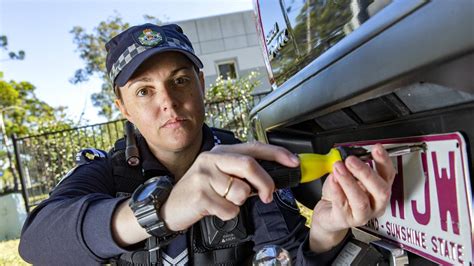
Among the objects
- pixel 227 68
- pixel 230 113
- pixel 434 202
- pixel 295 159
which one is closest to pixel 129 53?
pixel 295 159

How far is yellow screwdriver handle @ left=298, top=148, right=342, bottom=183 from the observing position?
962 mm

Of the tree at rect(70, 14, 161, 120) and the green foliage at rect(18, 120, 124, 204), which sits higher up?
the tree at rect(70, 14, 161, 120)

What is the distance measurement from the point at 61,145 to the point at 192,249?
7742 millimetres

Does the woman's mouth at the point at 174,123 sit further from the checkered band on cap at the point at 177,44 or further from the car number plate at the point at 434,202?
the car number plate at the point at 434,202

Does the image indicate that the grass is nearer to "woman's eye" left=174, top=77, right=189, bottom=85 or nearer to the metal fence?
the metal fence

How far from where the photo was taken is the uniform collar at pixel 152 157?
1.70 metres

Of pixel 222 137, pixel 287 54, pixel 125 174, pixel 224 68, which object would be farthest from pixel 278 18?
pixel 224 68

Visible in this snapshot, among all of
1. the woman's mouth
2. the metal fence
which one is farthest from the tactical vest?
the metal fence

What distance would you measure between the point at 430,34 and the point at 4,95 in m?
28.3

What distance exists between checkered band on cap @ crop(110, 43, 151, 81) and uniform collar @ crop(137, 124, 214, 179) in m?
0.33

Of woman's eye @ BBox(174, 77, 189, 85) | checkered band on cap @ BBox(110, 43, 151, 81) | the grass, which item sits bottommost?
the grass

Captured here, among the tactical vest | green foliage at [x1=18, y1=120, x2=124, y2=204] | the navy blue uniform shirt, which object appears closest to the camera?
the navy blue uniform shirt

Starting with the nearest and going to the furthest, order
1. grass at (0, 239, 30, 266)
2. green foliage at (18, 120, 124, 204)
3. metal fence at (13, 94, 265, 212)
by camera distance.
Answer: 1. grass at (0, 239, 30, 266)
2. metal fence at (13, 94, 265, 212)
3. green foliage at (18, 120, 124, 204)

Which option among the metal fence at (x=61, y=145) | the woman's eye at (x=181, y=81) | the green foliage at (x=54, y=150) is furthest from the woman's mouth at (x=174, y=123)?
the green foliage at (x=54, y=150)
